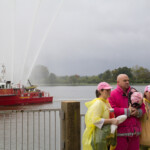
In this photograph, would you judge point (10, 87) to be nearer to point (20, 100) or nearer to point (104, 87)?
point (20, 100)

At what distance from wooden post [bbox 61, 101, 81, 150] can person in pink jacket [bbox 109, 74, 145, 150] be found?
0.70 metres

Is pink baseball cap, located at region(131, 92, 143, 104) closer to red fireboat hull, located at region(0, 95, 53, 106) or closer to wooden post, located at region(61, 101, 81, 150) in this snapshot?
wooden post, located at region(61, 101, 81, 150)

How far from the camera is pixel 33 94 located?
36188 mm

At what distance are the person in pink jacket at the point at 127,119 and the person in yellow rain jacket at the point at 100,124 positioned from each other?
157mm

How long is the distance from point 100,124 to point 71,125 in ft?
2.61

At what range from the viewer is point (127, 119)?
3.61 m

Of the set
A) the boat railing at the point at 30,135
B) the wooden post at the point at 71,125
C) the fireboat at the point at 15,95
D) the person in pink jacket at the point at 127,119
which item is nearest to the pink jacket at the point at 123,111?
the person in pink jacket at the point at 127,119

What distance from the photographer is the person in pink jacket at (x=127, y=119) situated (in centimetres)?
355

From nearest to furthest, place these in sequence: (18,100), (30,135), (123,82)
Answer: (123,82) → (30,135) → (18,100)

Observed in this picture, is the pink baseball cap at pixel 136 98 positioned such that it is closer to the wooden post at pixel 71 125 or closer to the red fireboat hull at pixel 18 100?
the wooden post at pixel 71 125

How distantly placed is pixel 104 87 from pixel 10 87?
28.7 metres

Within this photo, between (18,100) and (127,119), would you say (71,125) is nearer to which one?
(127,119)

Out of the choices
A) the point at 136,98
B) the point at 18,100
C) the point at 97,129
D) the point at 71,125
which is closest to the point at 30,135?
the point at 71,125

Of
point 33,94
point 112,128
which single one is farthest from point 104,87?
point 33,94
